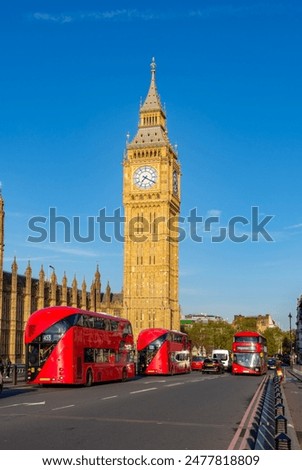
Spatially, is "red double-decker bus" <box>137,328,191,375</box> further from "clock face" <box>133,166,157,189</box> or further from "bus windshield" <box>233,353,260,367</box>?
"clock face" <box>133,166,157,189</box>

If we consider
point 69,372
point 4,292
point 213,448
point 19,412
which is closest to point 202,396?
point 69,372

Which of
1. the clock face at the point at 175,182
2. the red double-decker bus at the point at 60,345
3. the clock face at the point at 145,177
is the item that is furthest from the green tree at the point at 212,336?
the red double-decker bus at the point at 60,345

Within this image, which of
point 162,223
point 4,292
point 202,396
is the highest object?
point 162,223

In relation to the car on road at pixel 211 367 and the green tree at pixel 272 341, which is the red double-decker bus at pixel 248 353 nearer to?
the car on road at pixel 211 367

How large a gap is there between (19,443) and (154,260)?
99805 millimetres

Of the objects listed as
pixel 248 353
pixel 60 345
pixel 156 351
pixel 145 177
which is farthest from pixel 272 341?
pixel 60 345

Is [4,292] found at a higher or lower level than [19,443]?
higher

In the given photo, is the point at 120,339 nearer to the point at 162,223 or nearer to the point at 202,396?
the point at 202,396

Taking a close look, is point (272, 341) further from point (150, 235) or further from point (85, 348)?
point (85, 348)

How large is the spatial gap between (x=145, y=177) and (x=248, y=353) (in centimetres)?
6325

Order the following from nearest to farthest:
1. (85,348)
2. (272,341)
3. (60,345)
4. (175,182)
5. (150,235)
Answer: (60,345) < (85,348) < (150,235) < (175,182) < (272,341)

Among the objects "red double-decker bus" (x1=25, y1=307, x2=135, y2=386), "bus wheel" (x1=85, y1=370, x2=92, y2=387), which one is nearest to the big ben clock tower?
"bus wheel" (x1=85, y1=370, x2=92, y2=387)

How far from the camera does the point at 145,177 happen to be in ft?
376

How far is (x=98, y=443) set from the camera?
13.5 m
